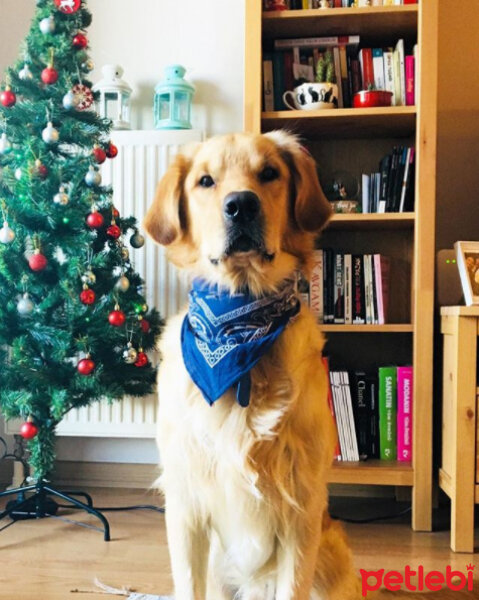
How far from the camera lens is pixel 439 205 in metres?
2.23

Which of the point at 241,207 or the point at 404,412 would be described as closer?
the point at 241,207

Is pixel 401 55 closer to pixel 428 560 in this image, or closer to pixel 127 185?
pixel 127 185

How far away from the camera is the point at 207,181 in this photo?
4.07ft

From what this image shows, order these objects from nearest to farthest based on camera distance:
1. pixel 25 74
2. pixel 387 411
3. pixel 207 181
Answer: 1. pixel 207 181
2. pixel 25 74
3. pixel 387 411

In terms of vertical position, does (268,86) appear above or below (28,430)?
above

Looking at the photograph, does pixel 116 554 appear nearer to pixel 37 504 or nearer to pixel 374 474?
pixel 37 504

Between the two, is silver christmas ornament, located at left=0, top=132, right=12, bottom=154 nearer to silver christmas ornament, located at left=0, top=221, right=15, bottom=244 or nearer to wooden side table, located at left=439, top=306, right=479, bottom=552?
silver christmas ornament, located at left=0, top=221, right=15, bottom=244

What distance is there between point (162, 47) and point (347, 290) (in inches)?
45.7

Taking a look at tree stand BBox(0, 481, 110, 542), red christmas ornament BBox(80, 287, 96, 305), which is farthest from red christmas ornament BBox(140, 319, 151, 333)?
tree stand BBox(0, 481, 110, 542)

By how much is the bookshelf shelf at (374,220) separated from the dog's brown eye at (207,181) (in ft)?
2.68

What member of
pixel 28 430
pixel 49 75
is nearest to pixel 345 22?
pixel 49 75

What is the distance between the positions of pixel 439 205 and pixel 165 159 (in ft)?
3.27

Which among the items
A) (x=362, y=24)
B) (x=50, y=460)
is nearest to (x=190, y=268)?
(x=50, y=460)

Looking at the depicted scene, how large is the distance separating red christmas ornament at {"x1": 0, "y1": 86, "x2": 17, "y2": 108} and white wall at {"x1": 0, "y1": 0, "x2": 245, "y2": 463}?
601 mm
